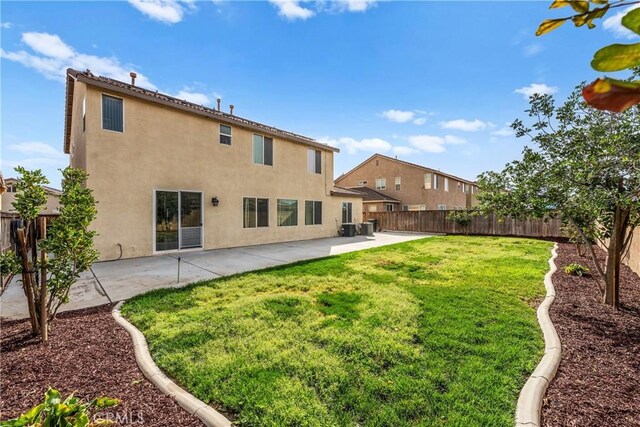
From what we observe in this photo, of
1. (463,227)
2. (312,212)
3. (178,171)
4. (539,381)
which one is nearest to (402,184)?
(463,227)

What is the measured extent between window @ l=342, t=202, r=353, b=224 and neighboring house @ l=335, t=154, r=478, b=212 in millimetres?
7351

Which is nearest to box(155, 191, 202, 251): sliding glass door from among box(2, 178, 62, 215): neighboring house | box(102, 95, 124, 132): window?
box(102, 95, 124, 132): window

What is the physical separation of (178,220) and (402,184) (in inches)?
824

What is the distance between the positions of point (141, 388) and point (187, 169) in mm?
9107

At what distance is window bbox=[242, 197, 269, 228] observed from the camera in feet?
41.0

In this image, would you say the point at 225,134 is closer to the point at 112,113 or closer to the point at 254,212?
the point at 254,212

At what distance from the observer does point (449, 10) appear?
7344 mm

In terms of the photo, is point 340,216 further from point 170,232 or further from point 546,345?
point 546,345

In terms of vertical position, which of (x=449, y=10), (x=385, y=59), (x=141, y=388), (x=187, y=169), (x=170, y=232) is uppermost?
(x=385, y=59)

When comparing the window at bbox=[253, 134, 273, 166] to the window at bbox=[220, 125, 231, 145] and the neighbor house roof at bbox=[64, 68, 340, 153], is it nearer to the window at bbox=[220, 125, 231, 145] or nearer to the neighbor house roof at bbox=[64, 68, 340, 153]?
the neighbor house roof at bbox=[64, 68, 340, 153]

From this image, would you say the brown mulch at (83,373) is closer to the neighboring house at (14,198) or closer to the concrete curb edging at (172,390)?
the concrete curb edging at (172,390)

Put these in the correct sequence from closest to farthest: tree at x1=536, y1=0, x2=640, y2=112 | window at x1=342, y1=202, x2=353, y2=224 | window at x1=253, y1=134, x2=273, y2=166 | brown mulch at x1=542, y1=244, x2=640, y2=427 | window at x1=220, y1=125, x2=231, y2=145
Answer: tree at x1=536, y1=0, x2=640, y2=112 < brown mulch at x1=542, y1=244, x2=640, y2=427 < window at x1=220, y1=125, x2=231, y2=145 < window at x1=253, y1=134, x2=273, y2=166 < window at x1=342, y1=202, x2=353, y2=224

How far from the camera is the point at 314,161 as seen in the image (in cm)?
1563

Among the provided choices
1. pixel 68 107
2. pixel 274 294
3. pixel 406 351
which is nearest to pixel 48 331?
pixel 274 294
